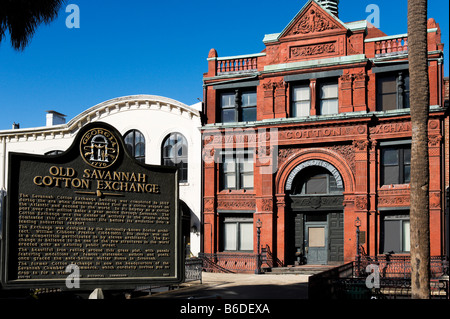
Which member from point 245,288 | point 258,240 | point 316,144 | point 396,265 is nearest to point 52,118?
point 258,240

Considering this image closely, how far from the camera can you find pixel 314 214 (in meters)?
34.7

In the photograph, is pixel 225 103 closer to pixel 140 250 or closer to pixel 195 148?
pixel 195 148

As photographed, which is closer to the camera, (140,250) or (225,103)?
(140,250)

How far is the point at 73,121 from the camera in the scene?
129 ft

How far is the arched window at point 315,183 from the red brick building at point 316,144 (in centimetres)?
6

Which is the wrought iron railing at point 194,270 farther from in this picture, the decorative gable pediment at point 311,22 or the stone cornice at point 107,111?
the decorative gable pediment at point 311,22

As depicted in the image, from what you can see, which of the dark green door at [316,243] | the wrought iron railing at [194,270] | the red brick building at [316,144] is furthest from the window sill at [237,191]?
the wrought iron railing at [194,270]

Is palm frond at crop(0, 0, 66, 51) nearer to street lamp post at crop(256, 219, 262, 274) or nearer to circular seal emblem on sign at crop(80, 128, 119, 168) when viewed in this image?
circular seal emblem on sign at crop(80, 128, 119, 168)

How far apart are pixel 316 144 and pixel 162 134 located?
407 inches

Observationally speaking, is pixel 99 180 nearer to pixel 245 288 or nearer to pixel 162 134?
pixel 245 288

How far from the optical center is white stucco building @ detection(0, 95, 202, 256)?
36.5 metres
